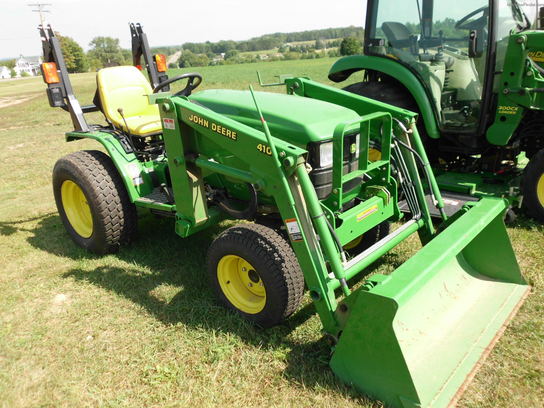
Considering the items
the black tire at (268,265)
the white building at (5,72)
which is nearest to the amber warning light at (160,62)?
the black tire at (268,265)

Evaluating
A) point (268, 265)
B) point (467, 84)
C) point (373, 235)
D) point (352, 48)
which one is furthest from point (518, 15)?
point (352, 48)

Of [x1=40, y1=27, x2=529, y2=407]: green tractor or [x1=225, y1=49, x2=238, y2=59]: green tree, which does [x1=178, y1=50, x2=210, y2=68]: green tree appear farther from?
[x1=40, y1=27, x2=529, y2=407]: green tractor

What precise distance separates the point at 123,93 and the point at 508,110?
11.4 feet

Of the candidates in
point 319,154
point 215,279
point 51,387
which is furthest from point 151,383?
point 319,154

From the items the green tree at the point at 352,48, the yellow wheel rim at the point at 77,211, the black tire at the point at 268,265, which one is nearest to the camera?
the black tire at the point at 268,265

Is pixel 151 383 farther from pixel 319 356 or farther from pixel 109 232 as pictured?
pixel 109 232

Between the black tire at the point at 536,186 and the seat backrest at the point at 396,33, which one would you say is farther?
the seat backrest at the point at 396,33

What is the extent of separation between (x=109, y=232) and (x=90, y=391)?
1.58m

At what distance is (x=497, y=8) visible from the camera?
4234mm

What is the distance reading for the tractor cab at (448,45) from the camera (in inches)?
172

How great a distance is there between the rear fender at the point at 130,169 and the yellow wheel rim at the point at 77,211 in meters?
0.62

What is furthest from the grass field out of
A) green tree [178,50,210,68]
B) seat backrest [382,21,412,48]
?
seat backrest [382,21,412,48]

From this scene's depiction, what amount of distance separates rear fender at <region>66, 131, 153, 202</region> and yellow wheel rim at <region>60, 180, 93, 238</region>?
0.62 m

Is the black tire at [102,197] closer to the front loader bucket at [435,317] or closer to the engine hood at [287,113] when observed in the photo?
the engine hood at [287,113]
